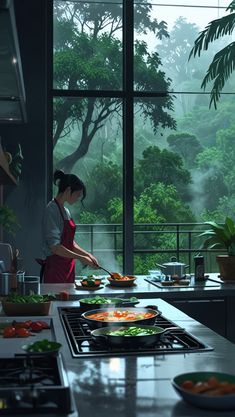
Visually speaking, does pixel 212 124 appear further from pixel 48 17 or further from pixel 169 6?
pixel 48 17

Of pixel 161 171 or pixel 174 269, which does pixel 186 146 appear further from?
pixel 174 269

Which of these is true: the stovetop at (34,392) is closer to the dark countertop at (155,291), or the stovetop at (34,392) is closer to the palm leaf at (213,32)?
the dark countertop at (155,291)

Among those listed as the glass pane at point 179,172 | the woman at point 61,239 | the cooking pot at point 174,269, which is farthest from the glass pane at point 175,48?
the cooking pot at point 174,269

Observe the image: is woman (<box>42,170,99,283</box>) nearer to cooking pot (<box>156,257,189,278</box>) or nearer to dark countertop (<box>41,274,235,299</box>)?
dark countertop (<box>41,274,235,299</box>)

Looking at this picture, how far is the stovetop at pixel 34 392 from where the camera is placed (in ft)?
4.38

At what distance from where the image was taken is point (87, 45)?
6215 mm

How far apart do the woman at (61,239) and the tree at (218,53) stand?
271 centimetres

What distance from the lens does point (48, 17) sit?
6.08 metres

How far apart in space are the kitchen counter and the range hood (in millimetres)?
939

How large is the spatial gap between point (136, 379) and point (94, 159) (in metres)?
4.65

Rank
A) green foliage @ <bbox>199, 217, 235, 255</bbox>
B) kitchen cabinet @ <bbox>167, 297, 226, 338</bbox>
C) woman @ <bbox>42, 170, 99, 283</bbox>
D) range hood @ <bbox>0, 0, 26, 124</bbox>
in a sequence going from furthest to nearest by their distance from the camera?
green foliage @ <bbox>199, 217, 235, 255</bbox> → woman @ <bbox>42, 170, 99, 283</bbox> → kitchen cabinet @ <bbox>167, 297, 226, 338</bbox> → range hood @ <bbox>0, 0, 26, 124</bbox>

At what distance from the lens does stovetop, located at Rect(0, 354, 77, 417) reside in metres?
1.33

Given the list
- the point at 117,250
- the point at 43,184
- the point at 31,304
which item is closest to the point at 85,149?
the point at 43,184

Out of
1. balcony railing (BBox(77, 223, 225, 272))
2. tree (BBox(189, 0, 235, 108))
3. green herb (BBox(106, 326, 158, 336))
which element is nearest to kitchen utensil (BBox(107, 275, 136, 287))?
green herb (BBox(106, 326, 158, 336))
